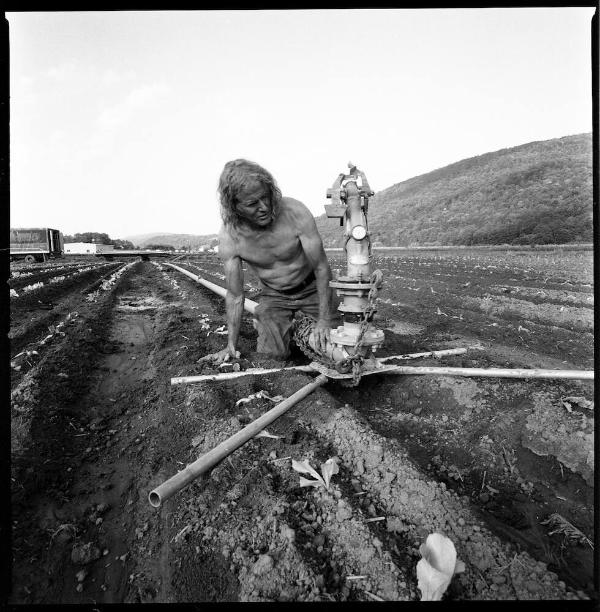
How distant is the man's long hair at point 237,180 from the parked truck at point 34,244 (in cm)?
1933

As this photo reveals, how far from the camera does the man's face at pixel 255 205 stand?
280cm

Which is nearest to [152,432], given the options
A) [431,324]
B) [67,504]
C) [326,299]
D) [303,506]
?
[67,504]

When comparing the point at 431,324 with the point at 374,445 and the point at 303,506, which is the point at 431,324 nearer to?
the point at 374,445

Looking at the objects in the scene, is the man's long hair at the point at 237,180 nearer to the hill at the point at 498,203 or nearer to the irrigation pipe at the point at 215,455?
the irrigation pipe at the point at 215,455

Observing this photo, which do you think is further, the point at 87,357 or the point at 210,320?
the point at 210,320

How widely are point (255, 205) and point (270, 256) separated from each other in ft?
2.10

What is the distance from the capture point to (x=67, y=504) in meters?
1.88

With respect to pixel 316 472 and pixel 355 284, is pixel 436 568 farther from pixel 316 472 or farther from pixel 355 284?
pixel 355 284

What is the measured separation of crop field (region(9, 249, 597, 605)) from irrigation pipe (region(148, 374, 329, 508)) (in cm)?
13

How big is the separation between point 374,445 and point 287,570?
0.84 meters

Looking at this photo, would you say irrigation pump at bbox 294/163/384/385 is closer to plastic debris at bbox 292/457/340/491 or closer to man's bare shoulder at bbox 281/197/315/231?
man's bare shoulder at bbox 281/197/315/231

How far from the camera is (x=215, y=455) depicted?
1.63m

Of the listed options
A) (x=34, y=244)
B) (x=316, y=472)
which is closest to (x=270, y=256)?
(x=316, y=472)

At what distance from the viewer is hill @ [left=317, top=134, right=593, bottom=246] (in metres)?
24.2
